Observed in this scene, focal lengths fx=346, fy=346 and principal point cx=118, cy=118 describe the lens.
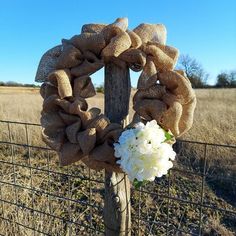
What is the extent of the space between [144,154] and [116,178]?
1.30 feet

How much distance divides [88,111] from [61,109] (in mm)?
125

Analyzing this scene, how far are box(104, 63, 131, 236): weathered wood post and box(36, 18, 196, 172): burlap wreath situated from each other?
61 millimetres

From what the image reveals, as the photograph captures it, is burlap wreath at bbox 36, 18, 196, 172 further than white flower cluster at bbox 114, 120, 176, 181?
Yes


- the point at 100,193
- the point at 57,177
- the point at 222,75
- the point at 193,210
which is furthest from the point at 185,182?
the point at 222,75

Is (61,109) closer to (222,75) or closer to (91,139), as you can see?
(91,139)

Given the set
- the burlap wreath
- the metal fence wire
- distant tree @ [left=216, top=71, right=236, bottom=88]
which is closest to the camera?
the burlap wreath

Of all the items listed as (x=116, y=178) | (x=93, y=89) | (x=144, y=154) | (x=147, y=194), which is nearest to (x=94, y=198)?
(x=147, y=194)

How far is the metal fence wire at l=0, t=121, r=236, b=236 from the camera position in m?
2.44

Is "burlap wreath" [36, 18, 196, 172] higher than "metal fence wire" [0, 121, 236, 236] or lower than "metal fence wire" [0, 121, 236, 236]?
higher

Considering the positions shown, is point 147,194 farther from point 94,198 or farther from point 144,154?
point 144,154

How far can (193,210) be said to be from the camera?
3221mm

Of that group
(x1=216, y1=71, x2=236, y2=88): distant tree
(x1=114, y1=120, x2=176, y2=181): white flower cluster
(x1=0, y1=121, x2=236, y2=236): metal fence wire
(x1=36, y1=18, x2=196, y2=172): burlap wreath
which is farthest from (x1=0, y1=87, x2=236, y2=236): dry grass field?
(x1=216, y1=71, x2=236, y2=88): distant tree

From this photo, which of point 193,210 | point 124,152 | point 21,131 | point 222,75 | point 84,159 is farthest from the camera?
point 222,75

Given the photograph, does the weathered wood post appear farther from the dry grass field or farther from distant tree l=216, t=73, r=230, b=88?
distant tree l=216, t=73, r=230, b=88
